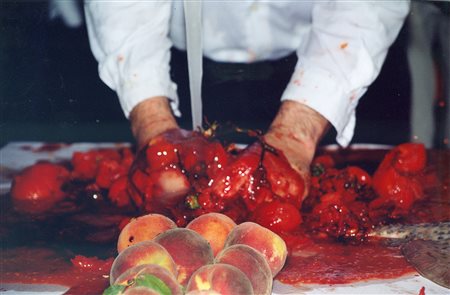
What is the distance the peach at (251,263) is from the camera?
1070 millimetres

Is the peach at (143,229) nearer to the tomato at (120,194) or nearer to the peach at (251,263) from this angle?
the peach at (251,263)

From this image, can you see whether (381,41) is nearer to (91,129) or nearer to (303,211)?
(303,211)

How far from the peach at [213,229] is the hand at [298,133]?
16.6 inches

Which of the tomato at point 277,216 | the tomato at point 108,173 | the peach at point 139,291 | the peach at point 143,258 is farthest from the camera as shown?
the tomato at point 108,173

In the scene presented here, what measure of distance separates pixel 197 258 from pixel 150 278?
0.14 m

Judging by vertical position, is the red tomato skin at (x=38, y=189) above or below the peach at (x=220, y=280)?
below

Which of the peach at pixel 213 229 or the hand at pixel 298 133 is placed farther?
the hand at pixel 298 133

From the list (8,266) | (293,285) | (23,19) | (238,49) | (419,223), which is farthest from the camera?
(238,49)

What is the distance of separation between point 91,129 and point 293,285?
184 centimetres

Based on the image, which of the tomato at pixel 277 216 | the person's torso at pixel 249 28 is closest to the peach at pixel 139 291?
the tomato at pixel 277 216

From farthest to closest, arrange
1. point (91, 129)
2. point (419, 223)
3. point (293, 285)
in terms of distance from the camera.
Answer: point (91, 129) → point (419, 223) → point (293, 285)

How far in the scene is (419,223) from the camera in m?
1.56

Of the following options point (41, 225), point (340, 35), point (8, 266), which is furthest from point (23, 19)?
point (340, 35)

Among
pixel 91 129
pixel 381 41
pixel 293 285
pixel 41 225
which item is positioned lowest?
pixel 91 129
